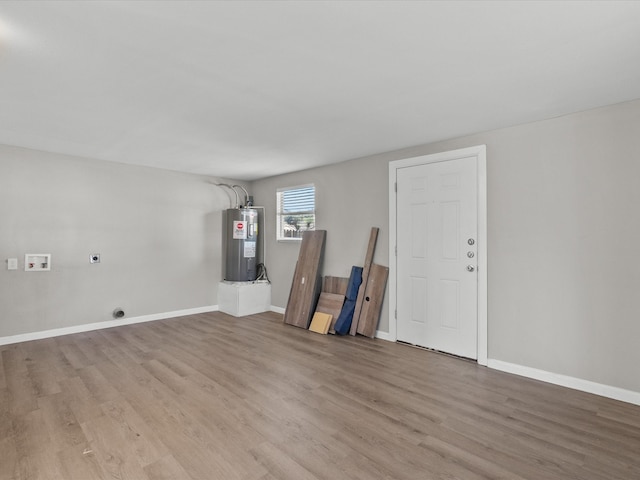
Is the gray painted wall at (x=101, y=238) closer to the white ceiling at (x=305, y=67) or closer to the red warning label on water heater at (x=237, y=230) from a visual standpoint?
the red warning label on water heater at (x=237, y=230)

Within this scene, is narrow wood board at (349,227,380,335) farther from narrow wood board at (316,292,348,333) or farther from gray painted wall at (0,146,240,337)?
gray painted wall at (0,146,240,337)

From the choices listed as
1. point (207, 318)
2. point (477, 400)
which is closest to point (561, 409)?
point (477, 400)

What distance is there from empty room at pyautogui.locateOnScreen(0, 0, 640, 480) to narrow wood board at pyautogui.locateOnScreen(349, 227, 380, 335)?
0.21ft

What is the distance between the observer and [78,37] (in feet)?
5.87

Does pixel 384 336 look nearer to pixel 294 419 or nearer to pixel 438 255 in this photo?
→ pixel 438 255

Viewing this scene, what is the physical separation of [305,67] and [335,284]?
3184 mm

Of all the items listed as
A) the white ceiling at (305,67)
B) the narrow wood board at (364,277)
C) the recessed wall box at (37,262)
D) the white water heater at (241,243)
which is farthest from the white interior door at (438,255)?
the recessed wall box at (37,262)

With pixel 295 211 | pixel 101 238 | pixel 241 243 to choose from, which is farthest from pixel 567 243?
pixel 101 238

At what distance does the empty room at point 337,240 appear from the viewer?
1.78 meters

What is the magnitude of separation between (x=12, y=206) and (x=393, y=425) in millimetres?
4883

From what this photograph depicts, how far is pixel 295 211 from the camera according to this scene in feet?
17.7

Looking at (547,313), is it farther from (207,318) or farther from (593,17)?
(207,318)

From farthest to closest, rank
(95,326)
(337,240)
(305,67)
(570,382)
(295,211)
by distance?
(295,211), (337,240), (95,326), (570,382), (305,67)

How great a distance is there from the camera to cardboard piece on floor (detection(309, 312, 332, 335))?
4.44 meters
